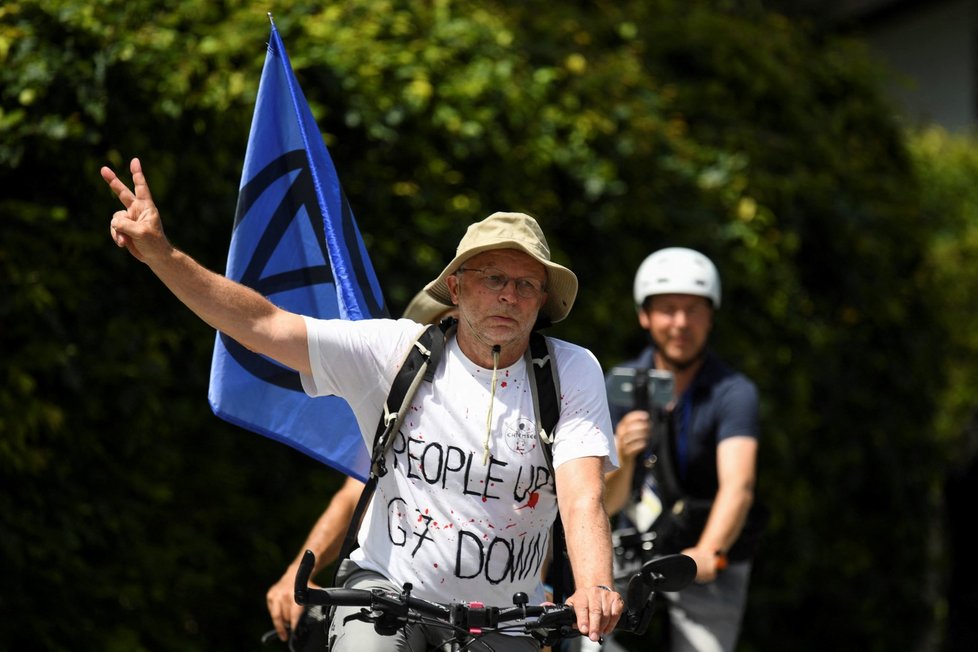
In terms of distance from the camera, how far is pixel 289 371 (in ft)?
13.7

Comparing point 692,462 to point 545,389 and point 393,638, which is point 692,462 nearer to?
point 545,389

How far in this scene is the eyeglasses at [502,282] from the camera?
361cm

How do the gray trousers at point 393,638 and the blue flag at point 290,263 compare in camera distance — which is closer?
the gray trousers at point 393,638

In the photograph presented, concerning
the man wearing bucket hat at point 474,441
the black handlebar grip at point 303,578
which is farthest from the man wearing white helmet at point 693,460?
the black handlebar grip at point 303,578

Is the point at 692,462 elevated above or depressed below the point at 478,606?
above

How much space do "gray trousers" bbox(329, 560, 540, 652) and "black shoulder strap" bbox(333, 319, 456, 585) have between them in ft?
0.48

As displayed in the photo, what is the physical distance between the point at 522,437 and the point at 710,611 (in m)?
2.15

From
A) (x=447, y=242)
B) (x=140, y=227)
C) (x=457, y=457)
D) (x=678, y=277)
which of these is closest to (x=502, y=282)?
(x=457, y=457)

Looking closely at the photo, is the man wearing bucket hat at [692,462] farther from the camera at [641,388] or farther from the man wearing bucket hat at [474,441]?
the man wearing bucket hat at [474,441]

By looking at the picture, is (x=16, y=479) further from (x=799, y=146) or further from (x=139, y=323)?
(x=799, y=146)

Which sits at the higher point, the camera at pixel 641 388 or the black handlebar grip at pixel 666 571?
the camera at pixel 641 388

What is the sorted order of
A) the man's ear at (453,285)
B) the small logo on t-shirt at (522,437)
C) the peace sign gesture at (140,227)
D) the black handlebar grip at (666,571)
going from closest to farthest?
the peace sign gesture at (140,227) → the black handlebar grip at (666,571) → the small logo on t-shirt at (522,437) → the man's ear at (453,285)

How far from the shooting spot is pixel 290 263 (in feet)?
14.2

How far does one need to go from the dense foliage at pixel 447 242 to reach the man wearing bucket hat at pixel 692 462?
3.88ft
